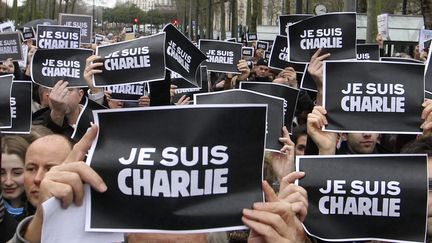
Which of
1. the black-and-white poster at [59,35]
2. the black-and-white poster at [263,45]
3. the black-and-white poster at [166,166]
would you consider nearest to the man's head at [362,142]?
the black-and-white poster at [166,166]

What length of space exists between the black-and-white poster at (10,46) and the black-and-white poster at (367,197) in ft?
26.9

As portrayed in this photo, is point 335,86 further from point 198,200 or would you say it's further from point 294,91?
point 198,200

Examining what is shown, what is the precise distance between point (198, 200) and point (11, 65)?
7.68 m

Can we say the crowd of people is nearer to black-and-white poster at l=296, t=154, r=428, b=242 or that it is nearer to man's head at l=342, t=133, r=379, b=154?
man's head at l=342, t=133, r=379, b=154

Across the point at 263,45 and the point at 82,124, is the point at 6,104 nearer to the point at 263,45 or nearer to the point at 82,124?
the point at 82,124

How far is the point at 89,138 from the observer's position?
212 centimetres

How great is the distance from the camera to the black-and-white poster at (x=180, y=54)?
434 cm

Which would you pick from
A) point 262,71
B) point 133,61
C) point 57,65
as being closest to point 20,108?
point 133,61

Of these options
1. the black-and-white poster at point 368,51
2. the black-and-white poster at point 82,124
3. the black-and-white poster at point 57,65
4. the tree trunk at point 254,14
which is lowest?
the black-and-white poster at point 82,124

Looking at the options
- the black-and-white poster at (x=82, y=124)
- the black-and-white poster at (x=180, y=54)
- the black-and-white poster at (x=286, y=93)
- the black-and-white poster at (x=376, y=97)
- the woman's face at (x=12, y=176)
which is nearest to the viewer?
the woman's face at (x=12, y=176)

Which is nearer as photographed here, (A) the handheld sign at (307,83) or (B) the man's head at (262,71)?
(A) the handheld sign at (307,83)

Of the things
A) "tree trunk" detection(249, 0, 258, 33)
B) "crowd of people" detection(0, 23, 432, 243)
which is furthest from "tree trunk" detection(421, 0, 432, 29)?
"tree trunk" detection(249, 0, 258, 33)

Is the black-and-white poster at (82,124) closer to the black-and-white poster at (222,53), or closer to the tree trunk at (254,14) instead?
the black-and-white poster at (222,53)

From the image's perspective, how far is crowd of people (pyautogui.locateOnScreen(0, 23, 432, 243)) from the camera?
6.64 ft
